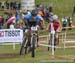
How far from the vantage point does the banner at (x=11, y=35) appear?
16.2 m

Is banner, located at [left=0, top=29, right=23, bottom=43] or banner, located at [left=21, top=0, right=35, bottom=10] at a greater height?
banner, located at [left=21, top=0, right=35, bottom=10]

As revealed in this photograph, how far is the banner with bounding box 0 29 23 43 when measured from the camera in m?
16.2

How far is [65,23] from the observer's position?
3334cm

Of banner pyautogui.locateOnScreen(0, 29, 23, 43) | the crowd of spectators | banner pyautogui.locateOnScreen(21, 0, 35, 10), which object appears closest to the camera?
banner pyautogui.locateOnScreen(0, 29, 23, 43)

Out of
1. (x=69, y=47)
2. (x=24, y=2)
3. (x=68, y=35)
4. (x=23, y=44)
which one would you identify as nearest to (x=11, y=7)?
(x=24, y=2)

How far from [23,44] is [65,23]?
17823 mm

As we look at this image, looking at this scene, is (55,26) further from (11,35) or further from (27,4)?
(27,4)

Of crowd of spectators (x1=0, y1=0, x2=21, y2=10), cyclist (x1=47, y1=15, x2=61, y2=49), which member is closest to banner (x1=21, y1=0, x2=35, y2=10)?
crowd of spectators (x1=0, y1=0, x2=21, y2=10)

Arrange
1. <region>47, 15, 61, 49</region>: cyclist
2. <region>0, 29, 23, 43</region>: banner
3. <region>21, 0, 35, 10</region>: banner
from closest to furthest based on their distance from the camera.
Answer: <region>0, 29, 23, 43</region>: banner < <region>47, 15, 61, 49</region>: cyclist < <region>21, 0, 35, 10</region>: banner

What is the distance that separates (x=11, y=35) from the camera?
1641 centimetres

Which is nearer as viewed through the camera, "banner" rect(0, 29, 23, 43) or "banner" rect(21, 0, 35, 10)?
"banner" rect(0, 29, 23, 43)

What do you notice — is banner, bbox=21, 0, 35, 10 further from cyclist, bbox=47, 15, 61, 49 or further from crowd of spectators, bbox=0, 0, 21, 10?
cyclist, bbox=47, 15, 61, 49

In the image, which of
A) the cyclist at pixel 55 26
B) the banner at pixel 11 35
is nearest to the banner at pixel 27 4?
the cyclist at pixel 55 26

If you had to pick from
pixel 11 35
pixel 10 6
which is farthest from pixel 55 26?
pixel 10 6
